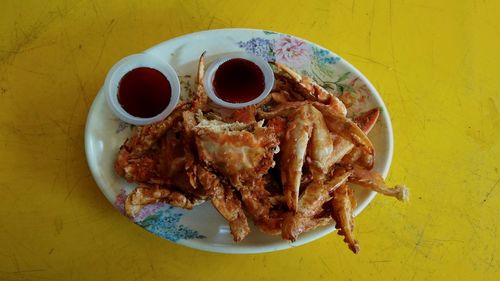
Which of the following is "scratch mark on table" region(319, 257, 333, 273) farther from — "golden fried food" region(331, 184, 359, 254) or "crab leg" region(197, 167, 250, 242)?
"crab leg" region(197, 167, 250, 242)

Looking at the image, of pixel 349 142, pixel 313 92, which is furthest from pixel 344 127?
pixel 313 92

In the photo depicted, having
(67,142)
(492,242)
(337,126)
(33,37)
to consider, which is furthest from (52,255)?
(492,242)

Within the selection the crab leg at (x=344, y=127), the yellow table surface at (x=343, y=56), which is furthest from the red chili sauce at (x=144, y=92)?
the crab leg at (x=344, y=127)

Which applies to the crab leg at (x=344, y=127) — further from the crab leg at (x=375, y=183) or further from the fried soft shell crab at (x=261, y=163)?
the crab leg at (x=375, y=183)

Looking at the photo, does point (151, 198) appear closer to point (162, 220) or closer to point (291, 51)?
point (162, 220)

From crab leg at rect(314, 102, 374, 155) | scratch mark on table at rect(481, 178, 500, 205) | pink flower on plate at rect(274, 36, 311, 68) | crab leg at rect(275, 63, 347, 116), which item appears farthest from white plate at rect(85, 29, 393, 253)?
scratch mark on table at rect(481, 178, 500, 205)
